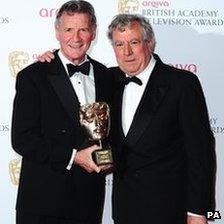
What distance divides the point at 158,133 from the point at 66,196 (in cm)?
43

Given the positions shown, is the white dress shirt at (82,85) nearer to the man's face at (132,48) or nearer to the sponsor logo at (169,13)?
the man's face at (132,48)

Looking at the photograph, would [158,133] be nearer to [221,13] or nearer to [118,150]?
[118,150]

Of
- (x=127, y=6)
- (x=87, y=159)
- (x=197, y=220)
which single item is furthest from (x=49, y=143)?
(x=127, y=6)

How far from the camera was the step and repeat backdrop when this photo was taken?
222 cm

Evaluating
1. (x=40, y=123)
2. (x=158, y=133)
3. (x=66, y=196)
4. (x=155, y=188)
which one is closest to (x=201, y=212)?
(x=155, y=188)

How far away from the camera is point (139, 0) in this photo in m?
2.28

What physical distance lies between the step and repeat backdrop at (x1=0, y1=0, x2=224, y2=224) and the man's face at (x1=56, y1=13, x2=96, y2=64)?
18.4 inches

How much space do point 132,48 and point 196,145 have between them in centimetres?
44

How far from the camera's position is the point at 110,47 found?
2.28 metres

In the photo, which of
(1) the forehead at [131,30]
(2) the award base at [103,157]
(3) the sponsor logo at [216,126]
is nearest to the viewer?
(2) the award base at [103,157]

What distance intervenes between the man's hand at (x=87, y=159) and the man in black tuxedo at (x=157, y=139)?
0.39 feet

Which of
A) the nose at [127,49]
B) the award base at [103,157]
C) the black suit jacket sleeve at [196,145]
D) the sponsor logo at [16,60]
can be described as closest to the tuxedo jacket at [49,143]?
the award base at [103,157]

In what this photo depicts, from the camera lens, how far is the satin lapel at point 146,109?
1.69 meters

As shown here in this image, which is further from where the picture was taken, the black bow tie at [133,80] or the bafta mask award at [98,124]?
the black bow tie at [133,80]
